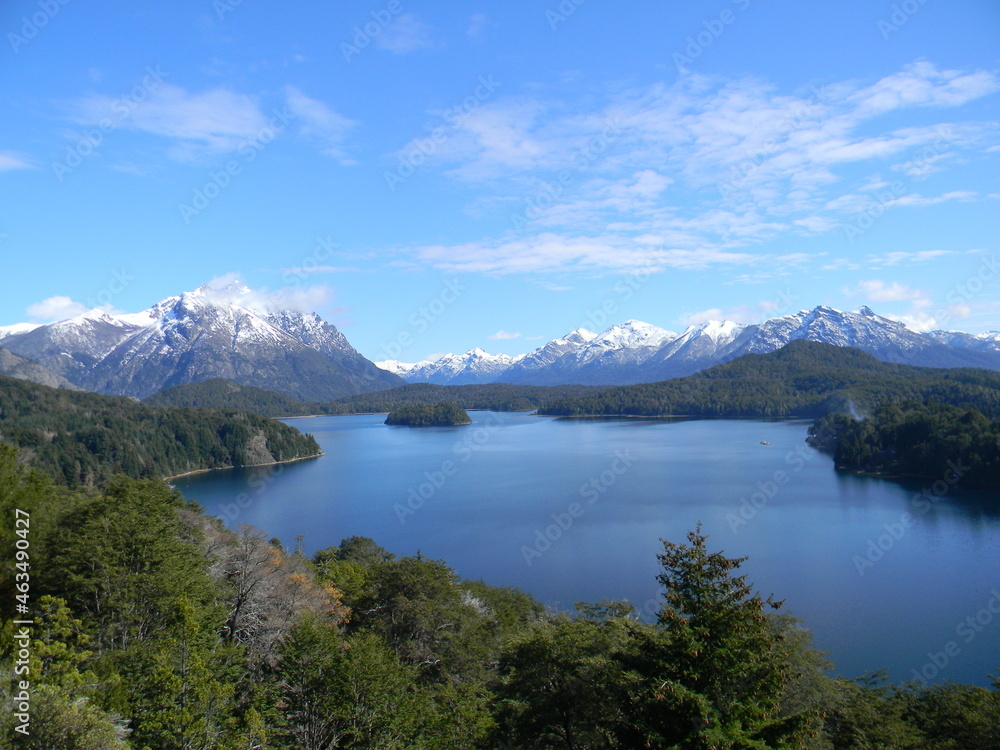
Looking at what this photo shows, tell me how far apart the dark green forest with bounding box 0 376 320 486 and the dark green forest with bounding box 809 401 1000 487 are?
65.5 meters

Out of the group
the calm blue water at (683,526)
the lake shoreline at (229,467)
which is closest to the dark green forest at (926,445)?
the calm blue water at (683,526)

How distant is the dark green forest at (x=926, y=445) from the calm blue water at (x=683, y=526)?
328cm

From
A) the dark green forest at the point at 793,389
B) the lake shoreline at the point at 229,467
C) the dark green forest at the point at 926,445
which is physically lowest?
Result: the lake shoreline at the point at 229,467

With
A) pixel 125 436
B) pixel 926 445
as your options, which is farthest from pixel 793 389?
pixel 125 436

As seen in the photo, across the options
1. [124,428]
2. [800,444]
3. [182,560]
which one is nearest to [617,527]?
[182,560]

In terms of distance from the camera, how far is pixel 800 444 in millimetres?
80000

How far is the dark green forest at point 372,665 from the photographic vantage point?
23.8 feet

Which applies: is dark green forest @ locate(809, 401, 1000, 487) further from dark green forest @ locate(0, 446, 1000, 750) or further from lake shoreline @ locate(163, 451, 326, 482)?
lake shoreline @ locate(163, 451, 326, 482)

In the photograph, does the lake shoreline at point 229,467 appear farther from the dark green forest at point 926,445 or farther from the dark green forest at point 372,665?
the dark green forest at point 926,445

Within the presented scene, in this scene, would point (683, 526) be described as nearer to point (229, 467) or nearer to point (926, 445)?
point (926, 445)

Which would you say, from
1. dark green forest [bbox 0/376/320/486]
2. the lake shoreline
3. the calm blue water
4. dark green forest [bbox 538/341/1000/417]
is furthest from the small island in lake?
the calm blue water

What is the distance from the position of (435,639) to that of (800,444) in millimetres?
76002

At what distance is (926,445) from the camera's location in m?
54.2

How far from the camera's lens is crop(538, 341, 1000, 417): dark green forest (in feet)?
327
